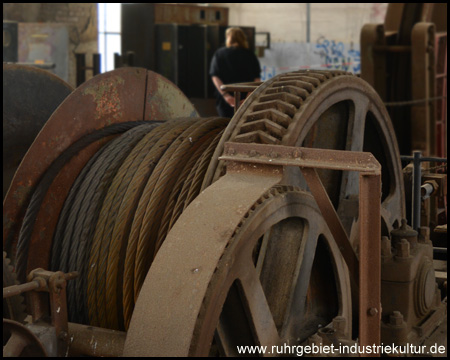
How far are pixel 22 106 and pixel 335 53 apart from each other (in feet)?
39.5

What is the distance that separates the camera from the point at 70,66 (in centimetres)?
1399

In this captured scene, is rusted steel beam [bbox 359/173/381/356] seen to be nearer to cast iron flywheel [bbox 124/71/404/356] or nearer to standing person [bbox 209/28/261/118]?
cast iron flywheel [bbox 124/71/404/356]

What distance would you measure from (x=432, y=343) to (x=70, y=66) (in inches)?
460

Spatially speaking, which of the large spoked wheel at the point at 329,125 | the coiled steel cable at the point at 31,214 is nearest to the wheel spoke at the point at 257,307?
the large spoked wheel at the point at 329,125

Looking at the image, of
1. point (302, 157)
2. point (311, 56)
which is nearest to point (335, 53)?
point (311, 56)

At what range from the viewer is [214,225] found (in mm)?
2168

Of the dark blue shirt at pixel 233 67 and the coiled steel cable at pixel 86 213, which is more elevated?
the dark blue shirt at pixel 233 67

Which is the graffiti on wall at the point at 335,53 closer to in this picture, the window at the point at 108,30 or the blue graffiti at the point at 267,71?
the blue graffiti at the point at 267,71

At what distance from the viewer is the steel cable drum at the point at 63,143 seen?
10.1ft

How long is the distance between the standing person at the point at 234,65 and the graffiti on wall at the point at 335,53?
7.17 metres

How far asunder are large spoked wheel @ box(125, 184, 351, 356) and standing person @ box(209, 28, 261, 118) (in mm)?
5300

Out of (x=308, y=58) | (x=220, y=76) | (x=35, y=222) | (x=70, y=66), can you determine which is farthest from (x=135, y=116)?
(x=308, y=58)

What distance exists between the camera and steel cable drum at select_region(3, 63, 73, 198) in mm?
3689

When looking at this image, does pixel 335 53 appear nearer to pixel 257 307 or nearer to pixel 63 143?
pixel 63 143
